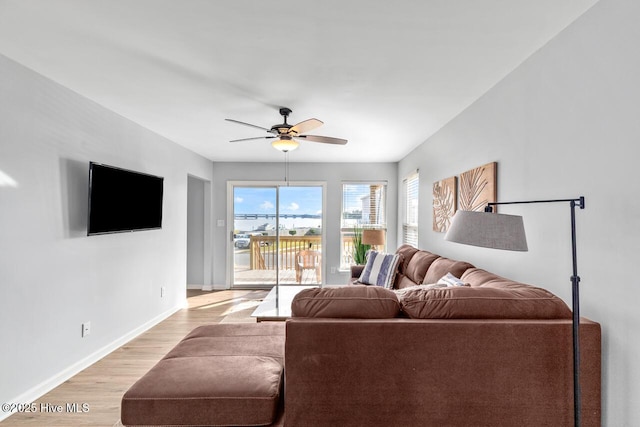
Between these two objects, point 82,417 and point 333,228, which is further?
point 333,228

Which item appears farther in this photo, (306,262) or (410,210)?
(306,262)

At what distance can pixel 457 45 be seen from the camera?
1985mm

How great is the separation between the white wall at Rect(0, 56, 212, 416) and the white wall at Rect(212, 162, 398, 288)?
7.70 feet

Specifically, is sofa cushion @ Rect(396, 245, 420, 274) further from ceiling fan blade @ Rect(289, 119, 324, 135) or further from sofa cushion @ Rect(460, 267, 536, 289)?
ceiling fan blade @ Rect(289, 119, 324, 135)

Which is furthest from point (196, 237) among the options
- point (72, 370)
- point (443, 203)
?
point (443, 203)

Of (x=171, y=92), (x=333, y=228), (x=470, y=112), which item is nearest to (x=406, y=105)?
(x=470, y=112)

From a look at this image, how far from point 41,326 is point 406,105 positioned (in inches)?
137

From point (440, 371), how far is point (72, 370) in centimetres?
301

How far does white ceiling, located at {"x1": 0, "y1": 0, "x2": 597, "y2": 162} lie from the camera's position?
1.67 m

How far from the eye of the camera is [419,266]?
3523 millimetres

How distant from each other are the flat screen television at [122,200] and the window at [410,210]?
11.5ft

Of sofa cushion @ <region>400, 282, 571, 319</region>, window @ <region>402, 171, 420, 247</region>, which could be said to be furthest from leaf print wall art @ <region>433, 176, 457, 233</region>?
sofa cushion @ <region>400, 282, 571, 319</region>

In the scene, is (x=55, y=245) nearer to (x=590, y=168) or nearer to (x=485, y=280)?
(x=485, y=280)

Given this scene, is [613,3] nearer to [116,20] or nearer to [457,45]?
[457,45]
